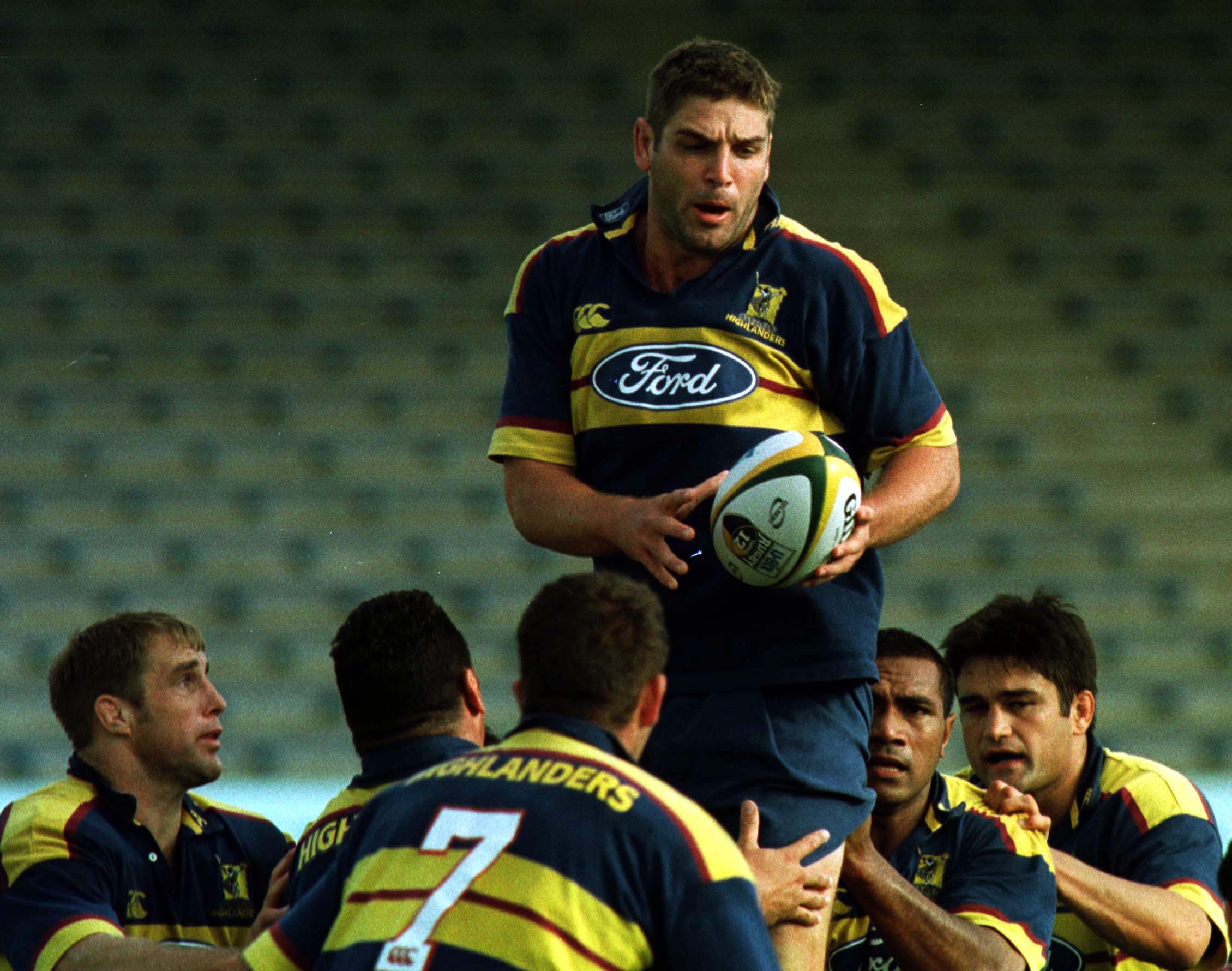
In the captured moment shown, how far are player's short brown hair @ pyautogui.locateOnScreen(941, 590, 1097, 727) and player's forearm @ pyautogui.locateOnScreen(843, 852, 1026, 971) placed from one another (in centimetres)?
95

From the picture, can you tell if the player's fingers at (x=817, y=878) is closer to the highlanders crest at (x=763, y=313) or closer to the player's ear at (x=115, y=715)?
the highlanders crest at (x=763, y=313)

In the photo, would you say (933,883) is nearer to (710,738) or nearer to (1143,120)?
(710,738)

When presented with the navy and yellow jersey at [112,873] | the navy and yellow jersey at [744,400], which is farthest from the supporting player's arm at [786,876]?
the navy and yellow jersey at [112,873]

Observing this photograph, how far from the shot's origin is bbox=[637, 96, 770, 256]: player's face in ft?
11.6

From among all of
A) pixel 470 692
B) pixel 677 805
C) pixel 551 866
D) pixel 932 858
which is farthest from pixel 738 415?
pixel 932 858

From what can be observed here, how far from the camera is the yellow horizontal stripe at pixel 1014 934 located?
4.11 m

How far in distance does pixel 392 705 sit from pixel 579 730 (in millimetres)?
780

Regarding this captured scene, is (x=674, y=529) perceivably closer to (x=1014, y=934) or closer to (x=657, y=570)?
(x=657, y=570)

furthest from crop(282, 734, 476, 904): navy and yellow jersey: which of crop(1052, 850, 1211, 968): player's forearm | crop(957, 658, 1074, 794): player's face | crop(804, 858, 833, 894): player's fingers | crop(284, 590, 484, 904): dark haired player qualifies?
crop(957, 658, 1074, 794): player's face

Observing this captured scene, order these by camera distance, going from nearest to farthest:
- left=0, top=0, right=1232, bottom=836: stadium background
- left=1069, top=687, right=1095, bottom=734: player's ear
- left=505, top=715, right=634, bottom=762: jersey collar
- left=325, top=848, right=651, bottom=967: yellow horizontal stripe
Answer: left=325, top=848, right=651, bottom=967: yellow horizontal stripe → left=505, top=715, right=634, bottom=762: jersey collar → left=1069, top=687, right=1095, bottom=734: player's ear → left=0, top=0, right=1232, bottom=836: stadium background

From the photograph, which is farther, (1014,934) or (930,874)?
(930,874)

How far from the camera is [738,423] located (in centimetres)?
357

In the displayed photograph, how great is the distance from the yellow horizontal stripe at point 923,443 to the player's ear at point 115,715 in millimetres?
2078

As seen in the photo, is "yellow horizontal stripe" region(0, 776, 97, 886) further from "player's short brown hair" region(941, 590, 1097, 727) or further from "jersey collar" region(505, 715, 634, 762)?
"player's short brown hair" region(941, 590, 1097, 727)
